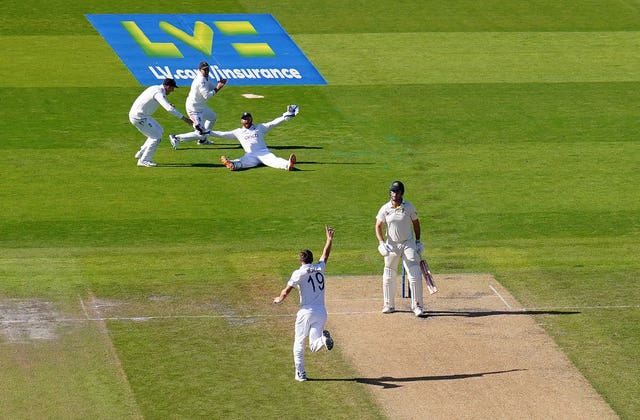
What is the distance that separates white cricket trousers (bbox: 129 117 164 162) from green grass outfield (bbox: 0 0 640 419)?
39 centimetres

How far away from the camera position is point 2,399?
18.0m

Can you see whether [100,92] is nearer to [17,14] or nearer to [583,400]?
[17,14]

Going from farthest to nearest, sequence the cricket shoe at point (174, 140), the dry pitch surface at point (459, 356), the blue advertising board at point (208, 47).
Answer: the blue advertising board at point (208, 47) < the cricket shoe at point (174, 140) < the dry pitch surface at point (459, 356)

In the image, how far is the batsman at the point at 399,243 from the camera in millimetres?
20562

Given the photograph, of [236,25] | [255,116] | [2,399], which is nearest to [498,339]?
[2,399]

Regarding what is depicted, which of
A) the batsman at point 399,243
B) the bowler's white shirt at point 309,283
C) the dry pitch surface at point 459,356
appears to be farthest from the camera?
the batsman at point 399,243

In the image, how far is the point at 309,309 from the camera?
730 inches

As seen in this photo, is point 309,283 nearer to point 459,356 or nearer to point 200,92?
point 459,356

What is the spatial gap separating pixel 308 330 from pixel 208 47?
68.6 feet

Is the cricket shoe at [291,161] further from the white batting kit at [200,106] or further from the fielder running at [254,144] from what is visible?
the white batting kit at [200,106]

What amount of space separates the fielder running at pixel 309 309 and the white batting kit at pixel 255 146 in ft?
35.3

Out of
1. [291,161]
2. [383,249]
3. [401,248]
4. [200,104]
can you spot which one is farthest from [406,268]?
[200,104]

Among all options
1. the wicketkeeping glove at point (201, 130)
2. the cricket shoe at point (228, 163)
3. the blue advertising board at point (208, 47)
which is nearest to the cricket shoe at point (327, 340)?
the cricket shoe at point (228, 163)

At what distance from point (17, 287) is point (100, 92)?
1334cm
